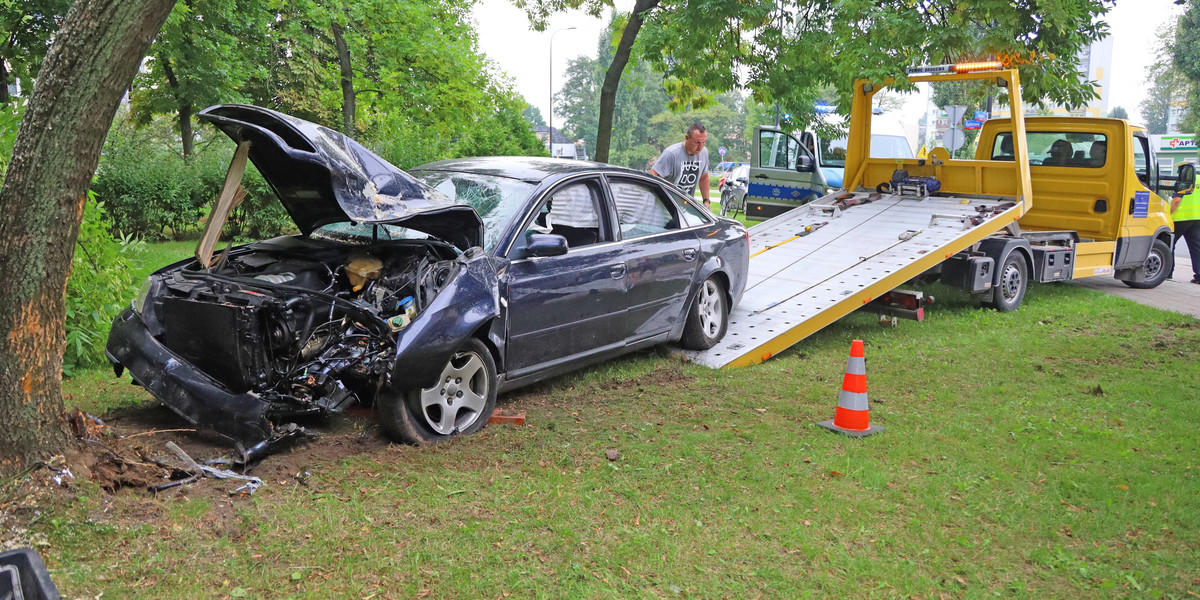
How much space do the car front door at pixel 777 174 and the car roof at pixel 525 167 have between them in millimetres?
9433

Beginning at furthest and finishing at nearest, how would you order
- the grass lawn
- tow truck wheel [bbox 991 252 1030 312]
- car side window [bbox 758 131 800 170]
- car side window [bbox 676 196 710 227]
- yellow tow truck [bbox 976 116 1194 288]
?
car side window [bbox 758 131 800 170], yellow tow truck [bbox 976 116 1194 288], tow truck wheel [bbox 991 252 1030 312], car side window [bbox 676 196 710 227], the grass lawn

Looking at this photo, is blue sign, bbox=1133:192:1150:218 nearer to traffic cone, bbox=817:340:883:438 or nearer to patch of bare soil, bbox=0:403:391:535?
traffic cone, bbox=817:340:883:438

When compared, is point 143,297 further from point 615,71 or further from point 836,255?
point 615,71

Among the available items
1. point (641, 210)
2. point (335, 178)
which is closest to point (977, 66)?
point (641, 210)

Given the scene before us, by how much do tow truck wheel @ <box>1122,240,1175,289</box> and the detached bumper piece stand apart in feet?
39.3

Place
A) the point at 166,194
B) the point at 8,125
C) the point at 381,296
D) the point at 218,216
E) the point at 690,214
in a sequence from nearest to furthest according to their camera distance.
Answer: the point at 381,296
the point at 218,216
the point at 8,125
the point at 690,214
the point at 166,194

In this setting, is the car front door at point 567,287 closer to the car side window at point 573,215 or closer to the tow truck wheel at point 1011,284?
the car side window at point 573,215

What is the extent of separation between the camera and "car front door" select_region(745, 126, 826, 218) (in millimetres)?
15641

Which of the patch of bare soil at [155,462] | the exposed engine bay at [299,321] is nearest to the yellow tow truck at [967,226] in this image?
the exposed engine bay at [299,321]

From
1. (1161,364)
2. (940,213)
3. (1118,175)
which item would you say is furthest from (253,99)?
(1161,364)

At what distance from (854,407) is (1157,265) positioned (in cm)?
934

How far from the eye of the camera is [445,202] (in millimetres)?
5176

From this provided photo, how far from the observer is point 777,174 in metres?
16.0

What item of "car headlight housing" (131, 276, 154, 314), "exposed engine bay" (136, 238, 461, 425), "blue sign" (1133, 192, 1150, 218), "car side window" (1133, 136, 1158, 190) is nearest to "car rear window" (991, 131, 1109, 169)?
"car side window" (1133, 136, 1158, 190)
